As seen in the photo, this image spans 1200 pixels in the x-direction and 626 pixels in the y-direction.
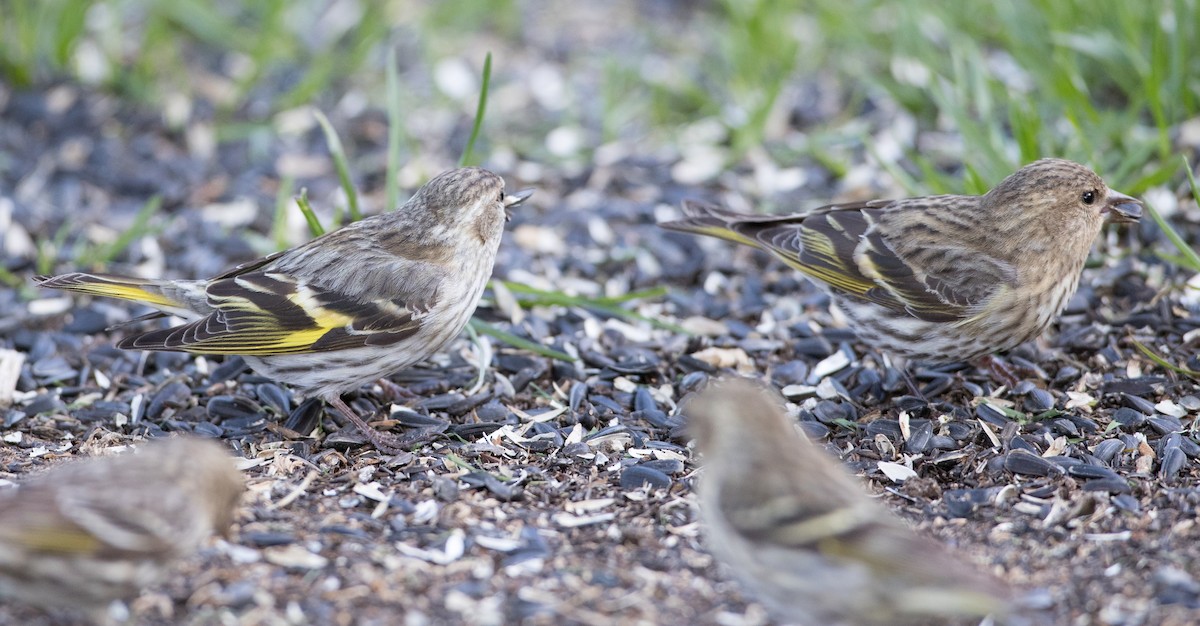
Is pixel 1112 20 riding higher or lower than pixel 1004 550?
higher

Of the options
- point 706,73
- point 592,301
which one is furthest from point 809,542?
point 706,73

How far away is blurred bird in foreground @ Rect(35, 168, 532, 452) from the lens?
5273mm

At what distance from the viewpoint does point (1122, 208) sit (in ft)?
18.1

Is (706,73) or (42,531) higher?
(706,73)

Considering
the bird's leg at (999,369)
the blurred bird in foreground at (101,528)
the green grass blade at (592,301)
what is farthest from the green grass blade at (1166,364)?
the blurred bird in foreground at (101,528)

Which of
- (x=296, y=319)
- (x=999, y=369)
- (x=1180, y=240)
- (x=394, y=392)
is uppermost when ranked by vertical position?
(x=1180, y=240)

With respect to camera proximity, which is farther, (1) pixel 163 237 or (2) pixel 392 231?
(1) pixel 163 237

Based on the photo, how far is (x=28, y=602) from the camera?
374 centimetres

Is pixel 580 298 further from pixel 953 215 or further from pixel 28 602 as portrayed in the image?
pixel 28 602

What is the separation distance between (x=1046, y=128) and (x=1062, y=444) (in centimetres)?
296

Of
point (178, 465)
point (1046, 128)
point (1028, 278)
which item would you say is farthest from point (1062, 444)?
point (178, 465)

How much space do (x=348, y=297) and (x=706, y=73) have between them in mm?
4569

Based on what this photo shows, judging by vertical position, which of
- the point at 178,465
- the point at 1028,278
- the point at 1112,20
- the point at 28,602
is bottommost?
the point at 28,602

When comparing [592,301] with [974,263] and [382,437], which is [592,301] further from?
[974,263]
